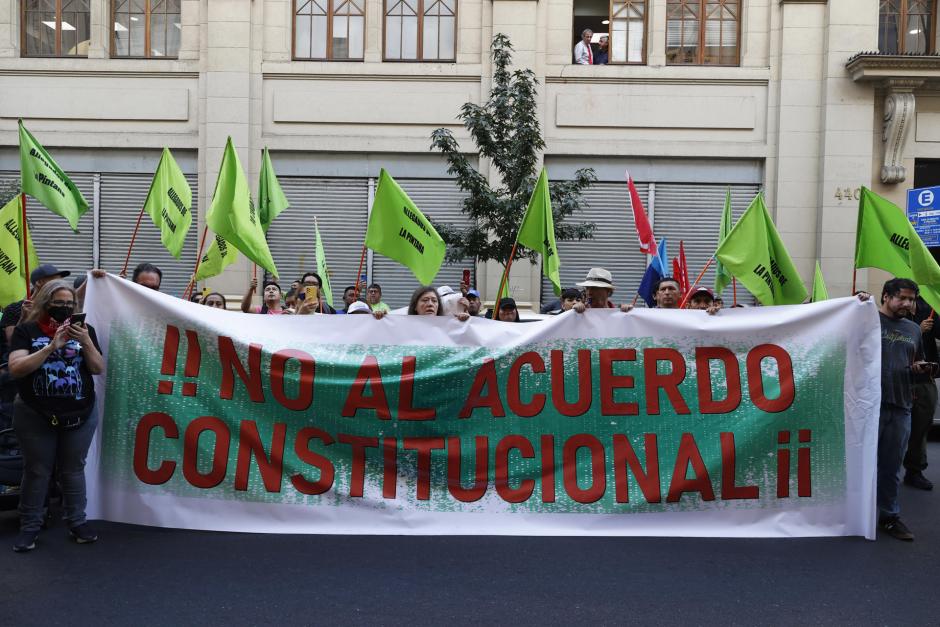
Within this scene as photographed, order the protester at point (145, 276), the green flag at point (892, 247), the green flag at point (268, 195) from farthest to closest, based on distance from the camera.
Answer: the green flag at point (268, 195), the protester at point (145, 276), the green flag at point (892, 247)

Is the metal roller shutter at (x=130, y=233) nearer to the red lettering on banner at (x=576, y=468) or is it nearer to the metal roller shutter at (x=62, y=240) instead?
the metal roller shutter at (x=62, y=240)

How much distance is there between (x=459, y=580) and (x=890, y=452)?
3.22 m

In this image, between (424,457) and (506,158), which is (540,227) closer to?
(424,457)

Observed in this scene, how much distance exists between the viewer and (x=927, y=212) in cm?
1259

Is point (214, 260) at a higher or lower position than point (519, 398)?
higher

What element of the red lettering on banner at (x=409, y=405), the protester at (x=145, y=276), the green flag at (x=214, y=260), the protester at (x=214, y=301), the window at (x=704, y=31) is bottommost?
the red lettering on banner at (x=409, y=405)

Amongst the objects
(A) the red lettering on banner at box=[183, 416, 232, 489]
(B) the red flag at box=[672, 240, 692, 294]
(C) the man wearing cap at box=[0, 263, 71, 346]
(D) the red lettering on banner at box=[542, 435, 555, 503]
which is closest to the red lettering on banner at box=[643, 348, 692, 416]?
(D) the red lettering on banner at box=[542, 435, 555, 503]

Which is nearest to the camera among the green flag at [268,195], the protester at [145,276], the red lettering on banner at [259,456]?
the red lettering on banner at [259,456]

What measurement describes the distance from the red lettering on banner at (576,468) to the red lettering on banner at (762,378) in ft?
3.61

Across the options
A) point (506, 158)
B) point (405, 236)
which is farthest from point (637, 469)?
point (506, 158)

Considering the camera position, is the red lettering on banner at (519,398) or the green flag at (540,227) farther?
the green flag at (540,227)

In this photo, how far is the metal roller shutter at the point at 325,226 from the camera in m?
15.8

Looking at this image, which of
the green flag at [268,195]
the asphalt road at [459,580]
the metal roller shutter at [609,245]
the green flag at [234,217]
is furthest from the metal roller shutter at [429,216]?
the asphalt road at [459,580]

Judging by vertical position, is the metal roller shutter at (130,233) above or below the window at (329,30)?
below
